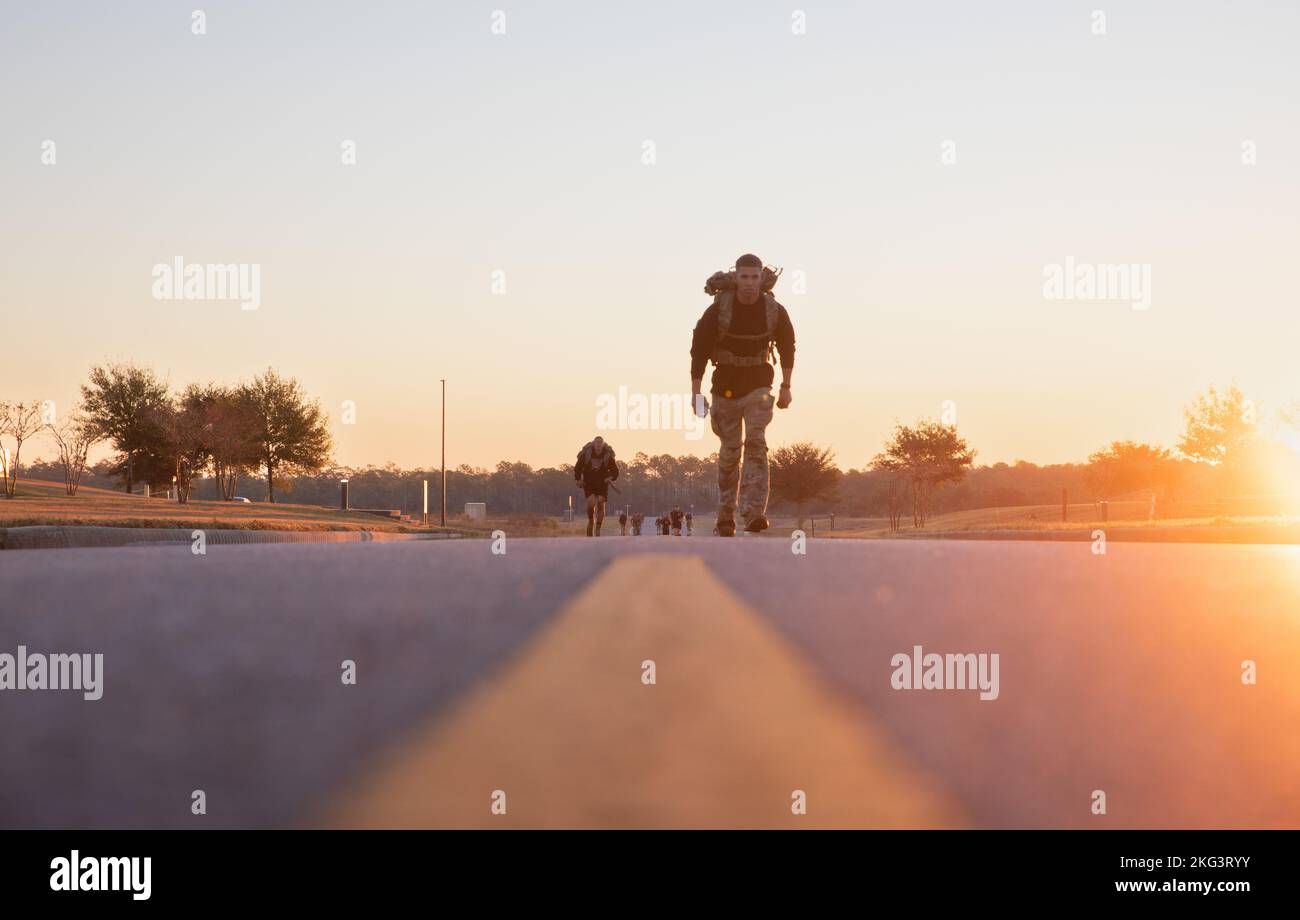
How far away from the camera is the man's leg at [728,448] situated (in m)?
12.8

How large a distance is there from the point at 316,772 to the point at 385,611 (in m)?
2.54

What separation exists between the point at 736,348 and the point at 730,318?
11.4 inches

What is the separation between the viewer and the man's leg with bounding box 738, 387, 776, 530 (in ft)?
41.6

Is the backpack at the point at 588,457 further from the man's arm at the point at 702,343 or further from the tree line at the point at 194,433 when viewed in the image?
the tree line at the point at 194,433

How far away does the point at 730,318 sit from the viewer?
12797mm

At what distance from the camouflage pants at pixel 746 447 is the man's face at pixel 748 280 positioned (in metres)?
0.90

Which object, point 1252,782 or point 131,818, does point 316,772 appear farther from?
point 1252,782

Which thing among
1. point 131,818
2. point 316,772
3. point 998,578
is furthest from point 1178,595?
point 131,818

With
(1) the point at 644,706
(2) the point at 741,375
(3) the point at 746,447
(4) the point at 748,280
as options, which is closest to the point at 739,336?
(2) the point at 741,375

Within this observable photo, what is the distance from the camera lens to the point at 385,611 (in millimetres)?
5148
